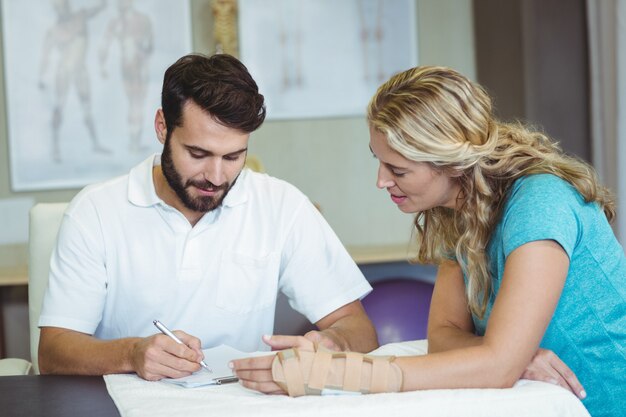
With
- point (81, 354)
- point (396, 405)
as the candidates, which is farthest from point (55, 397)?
point (396, 405)

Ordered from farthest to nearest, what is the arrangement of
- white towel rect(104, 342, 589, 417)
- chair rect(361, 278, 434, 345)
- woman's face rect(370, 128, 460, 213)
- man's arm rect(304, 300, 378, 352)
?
chair rect(361, 278, 434, 345), man's arm rect(304, 300, 378, 352), woman's face rect(370, 128, 460, 213), white towel rect(104, 342, 589, 417)

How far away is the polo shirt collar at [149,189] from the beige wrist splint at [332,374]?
848 mm

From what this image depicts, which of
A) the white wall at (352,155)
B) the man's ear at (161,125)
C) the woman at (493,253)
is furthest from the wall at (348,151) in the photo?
the woman at (493,253)

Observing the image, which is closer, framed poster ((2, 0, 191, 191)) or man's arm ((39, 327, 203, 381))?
man's arm ((39, 327, 203, 381))

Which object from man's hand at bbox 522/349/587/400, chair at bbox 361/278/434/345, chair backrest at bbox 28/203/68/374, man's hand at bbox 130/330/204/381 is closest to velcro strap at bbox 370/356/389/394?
man's hand at bbox 522/349/587/400

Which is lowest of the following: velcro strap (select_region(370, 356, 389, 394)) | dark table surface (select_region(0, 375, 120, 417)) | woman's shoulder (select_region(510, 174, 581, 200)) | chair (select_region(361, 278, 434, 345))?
chair (select_region(361, 278, 434, 345))

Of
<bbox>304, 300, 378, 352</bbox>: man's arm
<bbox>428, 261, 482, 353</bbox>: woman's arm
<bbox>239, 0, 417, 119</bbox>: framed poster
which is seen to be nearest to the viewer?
<bbox>428, 261, 482, 353</bbox>: woman's arm

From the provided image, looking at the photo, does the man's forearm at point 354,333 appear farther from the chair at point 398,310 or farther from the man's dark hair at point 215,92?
the chair at point 398,310

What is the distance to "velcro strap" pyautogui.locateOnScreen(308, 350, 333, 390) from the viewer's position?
52.0 inches

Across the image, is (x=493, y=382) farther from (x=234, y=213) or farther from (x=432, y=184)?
(x=234, y=213)

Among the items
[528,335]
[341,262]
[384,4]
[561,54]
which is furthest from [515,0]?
[528,335]

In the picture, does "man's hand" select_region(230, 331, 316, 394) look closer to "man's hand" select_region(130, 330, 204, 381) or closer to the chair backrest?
"man's hand" select_region(130, 330, 204, 381)

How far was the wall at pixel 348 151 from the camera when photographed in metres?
4.14

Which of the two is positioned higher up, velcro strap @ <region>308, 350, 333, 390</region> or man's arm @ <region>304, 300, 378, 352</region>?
velcro strap @ <region>308, 350, 333, 390</region>
